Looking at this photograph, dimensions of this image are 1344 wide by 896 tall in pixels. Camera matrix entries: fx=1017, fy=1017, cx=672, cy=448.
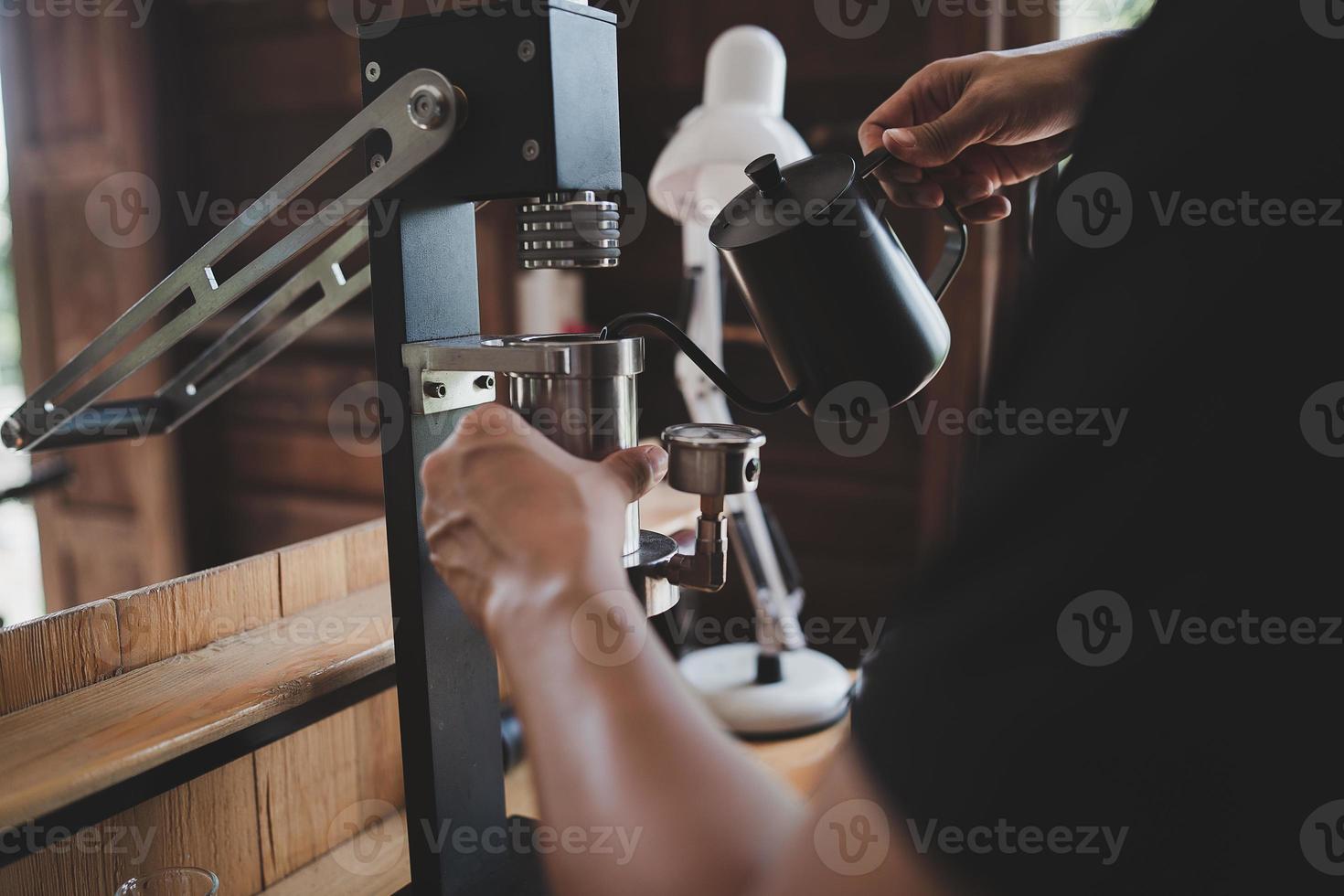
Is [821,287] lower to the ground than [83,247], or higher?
lower

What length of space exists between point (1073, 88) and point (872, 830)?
708 millimetres

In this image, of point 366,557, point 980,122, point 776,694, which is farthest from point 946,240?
point 776,694

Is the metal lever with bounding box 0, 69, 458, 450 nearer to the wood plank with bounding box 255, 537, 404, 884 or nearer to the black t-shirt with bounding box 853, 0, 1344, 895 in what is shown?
the wood plank with bounding box 255, 537, 404, 884

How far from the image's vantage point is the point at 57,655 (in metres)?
0.76

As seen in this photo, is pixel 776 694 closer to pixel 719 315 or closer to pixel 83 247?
pixel 719 315

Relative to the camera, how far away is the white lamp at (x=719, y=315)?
1357 millimetres

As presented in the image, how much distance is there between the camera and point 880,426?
80.0 inches

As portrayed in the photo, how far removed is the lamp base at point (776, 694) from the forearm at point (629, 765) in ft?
2.97

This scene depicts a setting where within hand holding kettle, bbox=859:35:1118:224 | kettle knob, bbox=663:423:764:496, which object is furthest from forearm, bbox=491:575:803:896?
hand holding kettle, bbox=859:35:1118:224

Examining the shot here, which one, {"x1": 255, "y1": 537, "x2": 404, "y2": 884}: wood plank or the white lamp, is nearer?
{"x1": 255, "y1": 537, "x2": 404, "y2": 884}: wood plank

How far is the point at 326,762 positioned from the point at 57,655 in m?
0.28

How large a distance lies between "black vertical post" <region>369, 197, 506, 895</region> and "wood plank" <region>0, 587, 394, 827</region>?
0.28ft

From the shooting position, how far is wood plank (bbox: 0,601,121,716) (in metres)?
0.73

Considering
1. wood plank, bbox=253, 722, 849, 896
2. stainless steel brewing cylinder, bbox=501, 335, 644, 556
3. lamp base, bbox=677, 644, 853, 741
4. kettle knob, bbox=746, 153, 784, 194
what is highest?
kettle knob, bbox=746, 153, 784, 194
